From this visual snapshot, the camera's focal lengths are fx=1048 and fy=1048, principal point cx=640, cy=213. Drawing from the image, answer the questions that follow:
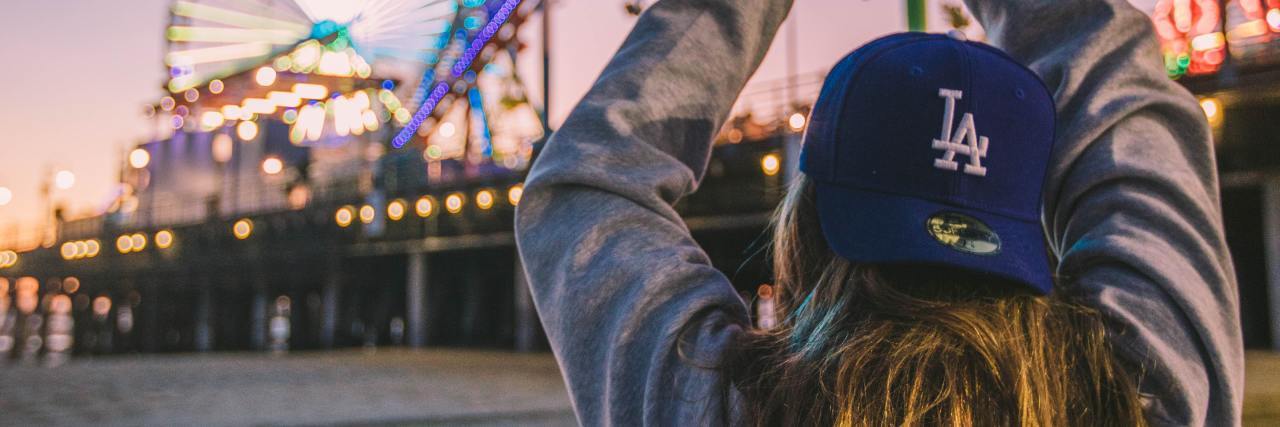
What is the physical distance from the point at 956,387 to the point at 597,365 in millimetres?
371

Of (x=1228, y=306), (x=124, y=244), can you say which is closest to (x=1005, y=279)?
(x=1228, y=306)

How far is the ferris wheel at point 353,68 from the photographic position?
106ft

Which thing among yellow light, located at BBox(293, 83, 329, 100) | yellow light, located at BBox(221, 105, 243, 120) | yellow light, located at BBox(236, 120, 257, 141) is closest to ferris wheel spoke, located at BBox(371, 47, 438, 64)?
yellow light, located at BBox(293, 83, 329, 100)

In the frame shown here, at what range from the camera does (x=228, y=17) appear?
181 feet

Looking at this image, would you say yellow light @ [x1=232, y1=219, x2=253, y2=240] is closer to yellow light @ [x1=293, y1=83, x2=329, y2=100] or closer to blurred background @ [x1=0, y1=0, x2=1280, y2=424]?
blurred background @ [x1=0, y1=0, x2=1280, y2=424]

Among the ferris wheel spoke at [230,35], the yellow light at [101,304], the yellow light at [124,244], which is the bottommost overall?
the yellow light at [101,304]

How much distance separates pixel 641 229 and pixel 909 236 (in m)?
0.29

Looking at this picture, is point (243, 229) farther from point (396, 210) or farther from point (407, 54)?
point (407, 54)

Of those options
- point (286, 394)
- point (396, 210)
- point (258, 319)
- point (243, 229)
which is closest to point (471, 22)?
point (396, 210)

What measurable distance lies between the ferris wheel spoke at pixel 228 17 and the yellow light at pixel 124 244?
1495 centimetres

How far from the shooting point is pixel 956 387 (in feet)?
3.03

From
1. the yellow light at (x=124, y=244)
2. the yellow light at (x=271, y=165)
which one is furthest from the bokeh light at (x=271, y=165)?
the yellow light at (x=124, y=244)

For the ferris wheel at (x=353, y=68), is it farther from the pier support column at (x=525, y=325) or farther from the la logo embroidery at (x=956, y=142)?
the la logo embroidery at (x=956, y=142)

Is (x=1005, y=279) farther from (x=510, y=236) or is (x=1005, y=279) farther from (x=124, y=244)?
(x=124, y=244)
